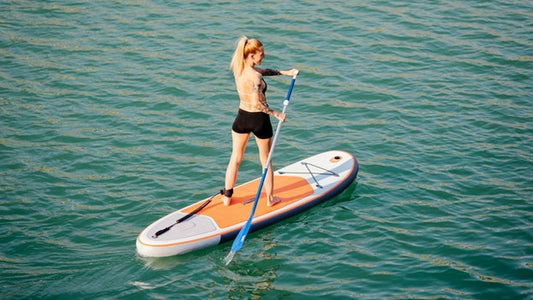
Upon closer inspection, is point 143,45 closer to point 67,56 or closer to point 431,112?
point 67,56

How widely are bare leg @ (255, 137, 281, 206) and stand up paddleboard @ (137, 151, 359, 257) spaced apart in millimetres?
108

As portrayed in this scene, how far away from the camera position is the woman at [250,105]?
8016mm

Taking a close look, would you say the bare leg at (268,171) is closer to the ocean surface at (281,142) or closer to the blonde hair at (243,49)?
the ocean surface at (281,142)

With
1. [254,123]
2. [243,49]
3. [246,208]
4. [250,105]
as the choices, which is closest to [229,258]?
[246,208]

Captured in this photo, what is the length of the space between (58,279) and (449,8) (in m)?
11.6

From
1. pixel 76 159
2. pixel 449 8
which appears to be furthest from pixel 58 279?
pixel 449 8

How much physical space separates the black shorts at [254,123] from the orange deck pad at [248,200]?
115 centimetres

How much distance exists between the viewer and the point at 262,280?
7977 mm

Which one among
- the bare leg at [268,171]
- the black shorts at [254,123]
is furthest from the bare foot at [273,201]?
the black shorts at [254,123]

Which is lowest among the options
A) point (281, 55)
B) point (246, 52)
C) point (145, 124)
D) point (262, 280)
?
point (262, 280)

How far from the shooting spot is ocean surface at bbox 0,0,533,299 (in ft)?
26.4

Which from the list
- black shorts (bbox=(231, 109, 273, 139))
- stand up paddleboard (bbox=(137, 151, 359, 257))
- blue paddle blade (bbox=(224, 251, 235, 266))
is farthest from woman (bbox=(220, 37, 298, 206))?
blue paddle blade (bbox=(224, 251, 235, 266))

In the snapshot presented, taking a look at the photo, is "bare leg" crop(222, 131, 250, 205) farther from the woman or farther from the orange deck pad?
the orange deck pad

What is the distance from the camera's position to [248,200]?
30.3ft
